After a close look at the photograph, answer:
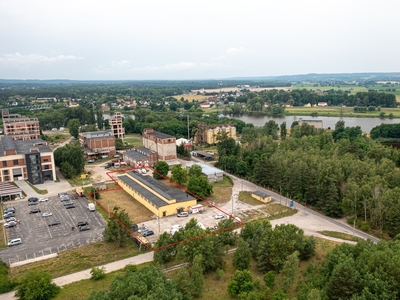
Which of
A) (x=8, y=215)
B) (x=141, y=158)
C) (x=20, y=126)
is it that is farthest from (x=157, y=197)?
(x=20, y=126)

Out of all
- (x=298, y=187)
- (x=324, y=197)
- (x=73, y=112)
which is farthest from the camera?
(x=73, y=112)

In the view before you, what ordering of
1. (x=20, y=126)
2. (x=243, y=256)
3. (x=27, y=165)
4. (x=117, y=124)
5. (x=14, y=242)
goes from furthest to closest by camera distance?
(x=117, y=124) < (x=20, y=126) < (x=27, y=165) < (x=14, y=242) < (x=243, y=256)

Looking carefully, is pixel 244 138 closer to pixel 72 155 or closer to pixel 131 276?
pixel 72 155

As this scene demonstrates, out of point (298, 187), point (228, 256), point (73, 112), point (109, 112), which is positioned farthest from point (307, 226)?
point (109, 112)

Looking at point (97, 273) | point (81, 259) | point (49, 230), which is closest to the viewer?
point (97, 273)

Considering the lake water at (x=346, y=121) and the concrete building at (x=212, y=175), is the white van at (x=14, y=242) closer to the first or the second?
the concrete building at (x=212, y=175)

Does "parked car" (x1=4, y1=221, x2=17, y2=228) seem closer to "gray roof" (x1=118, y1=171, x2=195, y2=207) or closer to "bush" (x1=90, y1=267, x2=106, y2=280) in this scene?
"gray roof" (x1=118, y1=171, x2=195, y2=207)

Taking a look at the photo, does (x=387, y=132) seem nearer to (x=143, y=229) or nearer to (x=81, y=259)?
(x=143, y=229)

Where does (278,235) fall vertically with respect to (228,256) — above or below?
above
